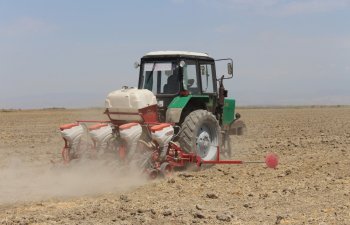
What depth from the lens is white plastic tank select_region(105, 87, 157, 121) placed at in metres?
9.05

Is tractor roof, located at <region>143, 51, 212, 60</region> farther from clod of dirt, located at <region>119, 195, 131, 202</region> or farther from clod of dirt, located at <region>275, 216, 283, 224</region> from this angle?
clod of dirt, located at <region>275, 216, 283, 224</region>

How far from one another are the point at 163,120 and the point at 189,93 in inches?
28.0

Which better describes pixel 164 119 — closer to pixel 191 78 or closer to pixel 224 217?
pixel 191 78

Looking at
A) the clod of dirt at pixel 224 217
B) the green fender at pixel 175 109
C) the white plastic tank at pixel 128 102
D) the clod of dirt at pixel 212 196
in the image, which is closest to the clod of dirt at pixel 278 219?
the clod of dirt at pixel 224 217

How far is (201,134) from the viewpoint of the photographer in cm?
971

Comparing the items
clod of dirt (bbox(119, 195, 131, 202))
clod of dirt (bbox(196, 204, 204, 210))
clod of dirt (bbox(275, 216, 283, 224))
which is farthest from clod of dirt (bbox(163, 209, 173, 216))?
clod of dirt (bbox(275, 216, 283, 224))

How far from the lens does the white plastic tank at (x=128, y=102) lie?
29.7 ft

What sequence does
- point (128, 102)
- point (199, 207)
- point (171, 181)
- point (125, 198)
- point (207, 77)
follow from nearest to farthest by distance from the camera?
point (199, 207)
point (125, 198)
point (171, 181)
point (128, 102)
point (207, 77)

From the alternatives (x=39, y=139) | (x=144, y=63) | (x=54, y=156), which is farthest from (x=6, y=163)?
(x=39, y=139)

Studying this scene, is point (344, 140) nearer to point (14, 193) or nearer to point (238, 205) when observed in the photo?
point (238, 205)

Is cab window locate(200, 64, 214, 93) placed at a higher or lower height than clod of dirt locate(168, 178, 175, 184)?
higher

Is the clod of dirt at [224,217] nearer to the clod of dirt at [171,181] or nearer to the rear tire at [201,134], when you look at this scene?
the clod of dirt at [171,181]

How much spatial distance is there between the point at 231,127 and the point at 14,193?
16.8ft

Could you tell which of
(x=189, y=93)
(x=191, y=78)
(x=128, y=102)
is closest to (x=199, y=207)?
(x=128, y=102)
